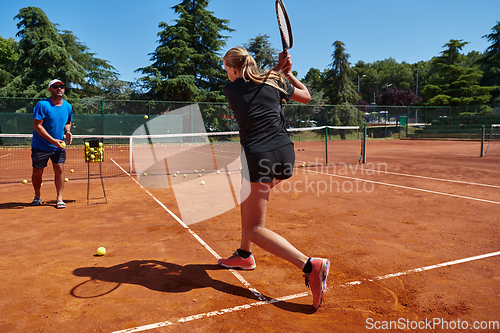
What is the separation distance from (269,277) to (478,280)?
5.77ft

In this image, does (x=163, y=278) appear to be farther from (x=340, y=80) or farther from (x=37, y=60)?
(x=340, y=80)

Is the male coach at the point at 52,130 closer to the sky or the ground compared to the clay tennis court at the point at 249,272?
closer to the sky

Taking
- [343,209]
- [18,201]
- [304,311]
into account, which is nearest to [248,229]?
[304,311]

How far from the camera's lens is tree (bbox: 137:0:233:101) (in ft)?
101

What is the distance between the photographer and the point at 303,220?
4.85 metres

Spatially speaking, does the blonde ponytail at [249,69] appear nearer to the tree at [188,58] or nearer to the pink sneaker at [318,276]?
the pink sneaker at [318,276]

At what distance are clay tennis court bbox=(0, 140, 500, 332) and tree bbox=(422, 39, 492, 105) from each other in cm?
3783

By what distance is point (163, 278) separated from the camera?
301 centimetres

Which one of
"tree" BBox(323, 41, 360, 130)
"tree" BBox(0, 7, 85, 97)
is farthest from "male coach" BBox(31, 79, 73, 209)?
"tree" BBox(323, 41, 360, 130)

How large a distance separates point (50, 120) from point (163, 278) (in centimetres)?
372

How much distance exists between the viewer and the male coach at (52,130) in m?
5.24

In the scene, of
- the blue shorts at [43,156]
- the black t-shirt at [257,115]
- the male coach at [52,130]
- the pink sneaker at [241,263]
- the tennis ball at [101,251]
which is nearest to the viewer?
the black t-shirt at [257,115]

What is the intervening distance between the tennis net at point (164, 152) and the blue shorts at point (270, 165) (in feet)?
8.12

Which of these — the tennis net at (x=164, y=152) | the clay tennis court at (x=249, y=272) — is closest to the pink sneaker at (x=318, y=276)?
the clay tennis court at (x=249, y=272)
